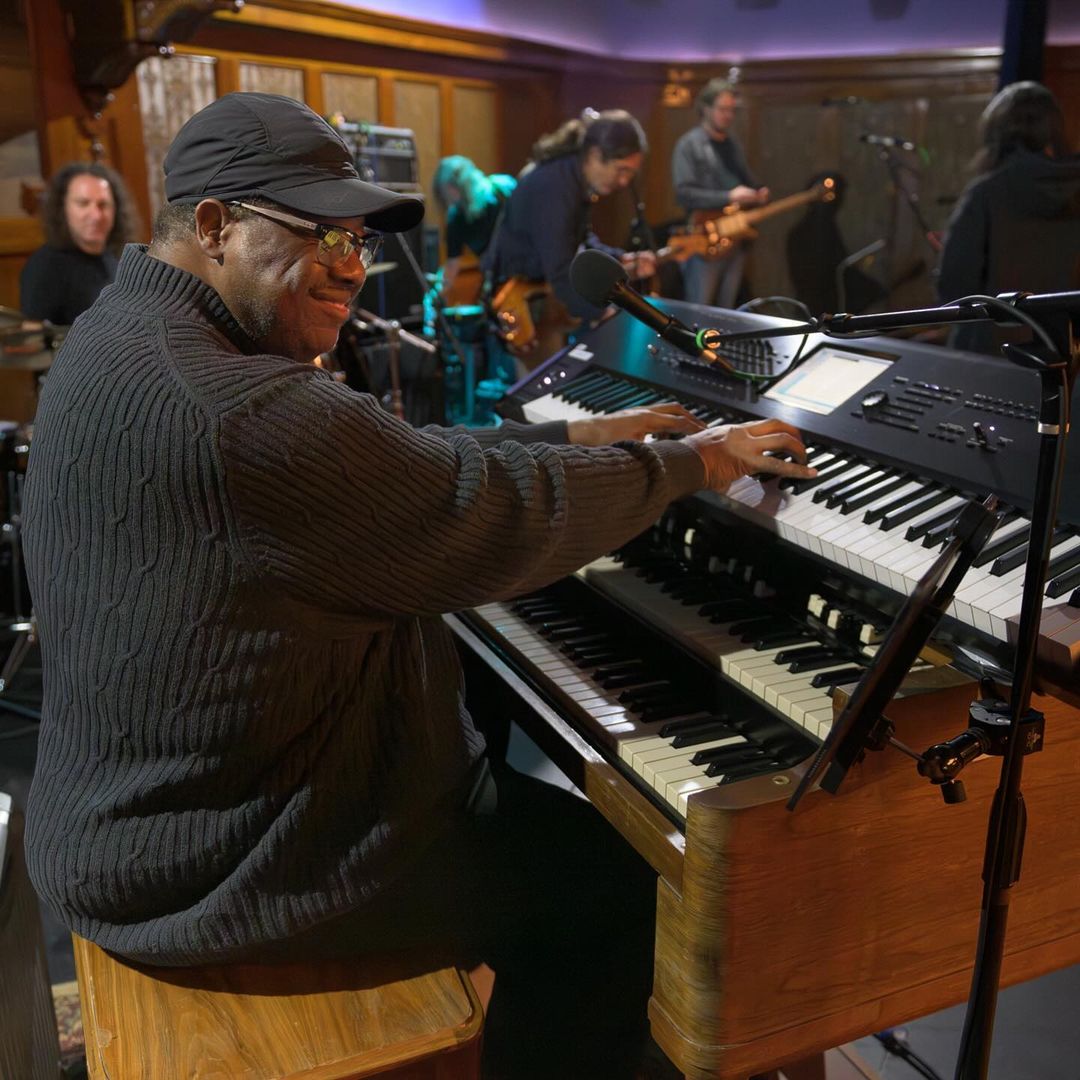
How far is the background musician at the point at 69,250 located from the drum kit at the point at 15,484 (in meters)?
0.38

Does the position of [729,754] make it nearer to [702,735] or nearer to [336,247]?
[702,735]

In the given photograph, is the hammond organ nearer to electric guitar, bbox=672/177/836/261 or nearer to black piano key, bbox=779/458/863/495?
black piano key, bbox=779/458/863/495

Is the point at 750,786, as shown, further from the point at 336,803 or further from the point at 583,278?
the point at 583,278

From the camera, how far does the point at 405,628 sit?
1.60m

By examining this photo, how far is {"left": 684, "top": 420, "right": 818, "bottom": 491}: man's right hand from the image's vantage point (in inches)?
68.7

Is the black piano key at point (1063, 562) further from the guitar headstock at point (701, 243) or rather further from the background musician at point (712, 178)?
the background musician at point (712, 178)

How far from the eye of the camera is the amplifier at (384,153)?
703cm

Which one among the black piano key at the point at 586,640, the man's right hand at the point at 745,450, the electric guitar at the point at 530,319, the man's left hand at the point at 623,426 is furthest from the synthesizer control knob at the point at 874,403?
the electric guitar at the point at 530,319

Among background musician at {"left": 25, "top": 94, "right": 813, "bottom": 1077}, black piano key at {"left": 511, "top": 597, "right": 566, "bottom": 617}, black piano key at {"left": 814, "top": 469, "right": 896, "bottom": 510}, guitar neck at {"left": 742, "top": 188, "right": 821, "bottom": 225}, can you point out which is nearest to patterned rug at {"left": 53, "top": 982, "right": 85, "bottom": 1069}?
background musician at {"left": 25, "top": 94, "right": 813, "bottom": 1077}

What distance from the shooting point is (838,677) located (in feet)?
5.56

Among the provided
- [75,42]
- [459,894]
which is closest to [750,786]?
[459,894]

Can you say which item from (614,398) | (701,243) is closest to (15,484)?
(614,398)

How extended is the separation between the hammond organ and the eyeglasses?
32.7 inches

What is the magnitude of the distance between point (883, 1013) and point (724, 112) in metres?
8.07
